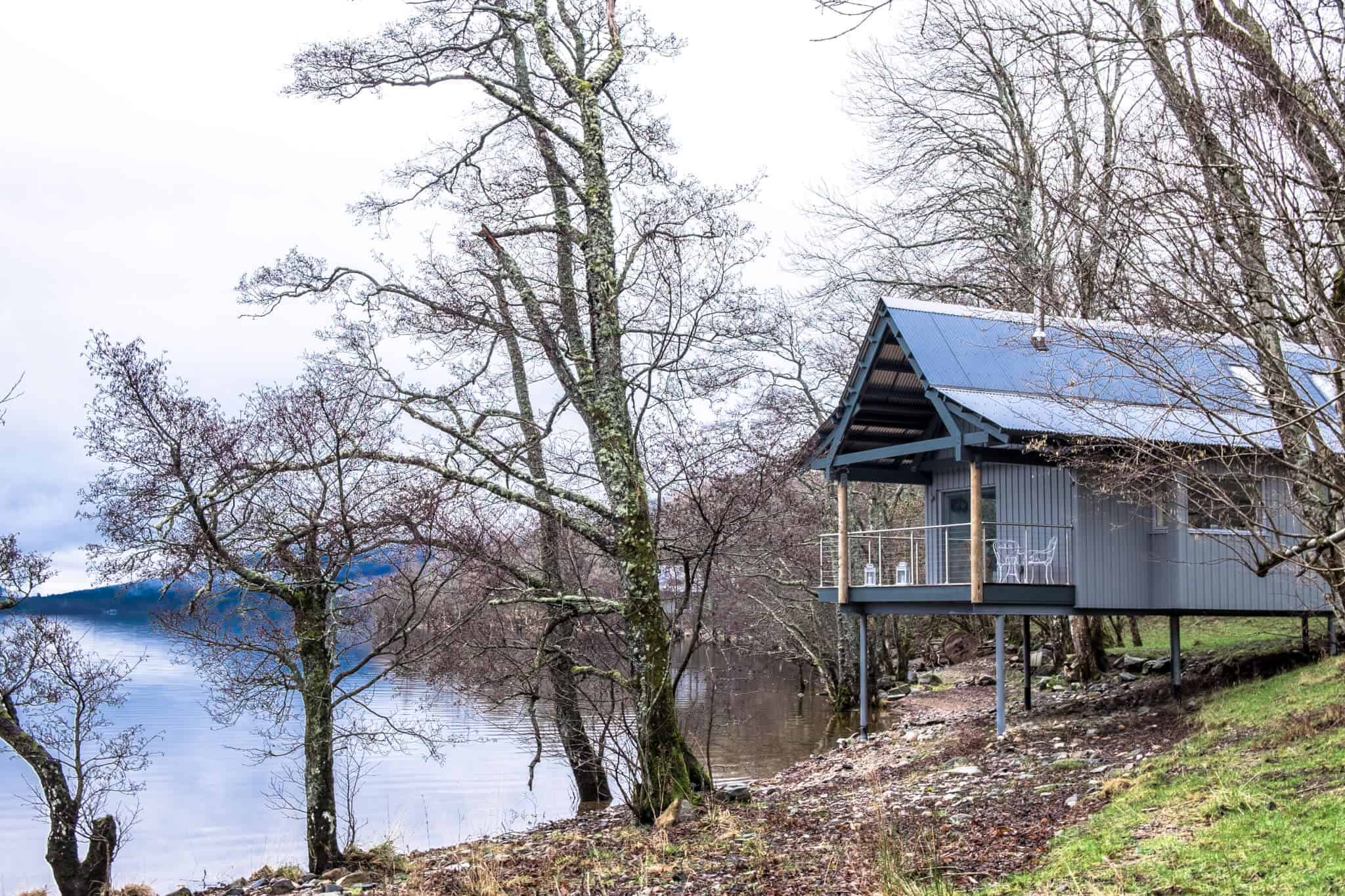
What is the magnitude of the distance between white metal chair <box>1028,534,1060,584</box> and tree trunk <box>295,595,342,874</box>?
33.6 ft

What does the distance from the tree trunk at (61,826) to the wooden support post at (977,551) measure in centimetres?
1187

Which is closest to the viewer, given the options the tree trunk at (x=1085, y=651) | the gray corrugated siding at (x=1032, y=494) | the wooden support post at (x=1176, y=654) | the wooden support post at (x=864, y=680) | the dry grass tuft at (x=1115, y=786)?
the dry grass tuft at (x=1115, y=786)

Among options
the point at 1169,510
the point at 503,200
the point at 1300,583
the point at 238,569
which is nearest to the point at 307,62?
the point at 503,200

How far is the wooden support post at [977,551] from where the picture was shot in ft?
52.2

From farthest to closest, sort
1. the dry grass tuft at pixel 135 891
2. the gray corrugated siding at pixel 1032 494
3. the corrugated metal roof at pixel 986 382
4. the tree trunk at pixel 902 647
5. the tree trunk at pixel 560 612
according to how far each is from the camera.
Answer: the tree trunk at pixel 902 647, the gray corrugated siding at pixel 1032 494, the corrugated metal roof at pixel 986 382, the tree trunk at pixel 560 612, the dry grass tuft at pixel 135 891

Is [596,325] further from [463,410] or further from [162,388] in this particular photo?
[162,388]

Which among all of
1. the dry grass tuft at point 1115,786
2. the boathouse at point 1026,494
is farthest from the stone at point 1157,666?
the dry grass tuft at point 1115,786

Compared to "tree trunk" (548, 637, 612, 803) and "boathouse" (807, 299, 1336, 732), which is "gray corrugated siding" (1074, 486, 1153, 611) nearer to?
"boathouse" (807, 299, 1336, 732)

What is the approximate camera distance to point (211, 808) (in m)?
21.1

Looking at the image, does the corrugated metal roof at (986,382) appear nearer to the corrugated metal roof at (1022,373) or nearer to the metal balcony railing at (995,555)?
the corrugated metal roof at (1022,373)

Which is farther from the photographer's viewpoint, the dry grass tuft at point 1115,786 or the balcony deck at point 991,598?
the balcony deck at point 991,598

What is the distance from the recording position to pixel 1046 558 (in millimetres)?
16922

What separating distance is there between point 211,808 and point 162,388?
11.7 metres

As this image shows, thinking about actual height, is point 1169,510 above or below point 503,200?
below
